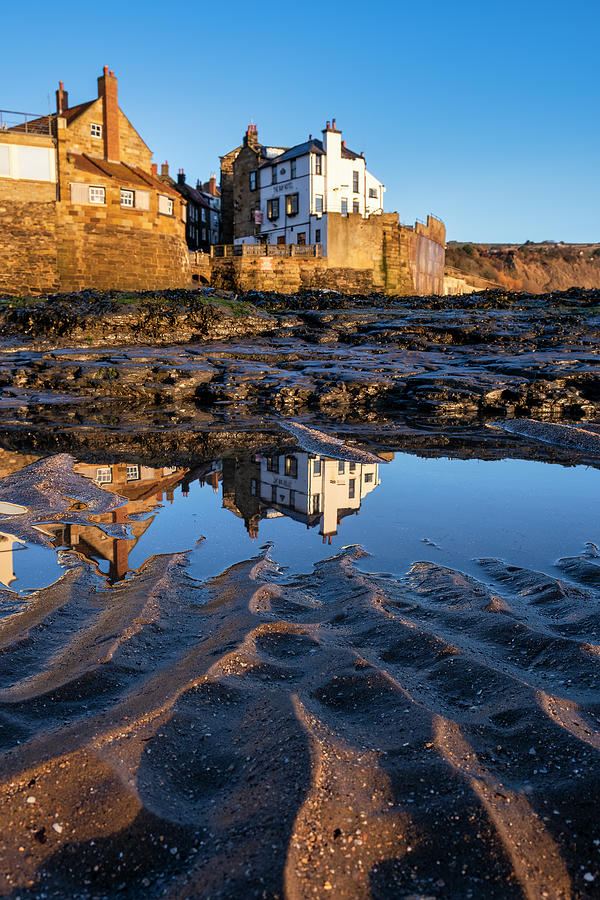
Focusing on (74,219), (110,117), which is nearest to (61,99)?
(110,117)

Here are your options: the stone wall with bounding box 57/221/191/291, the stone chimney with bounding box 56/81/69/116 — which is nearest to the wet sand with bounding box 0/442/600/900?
the stone wall with bounding box 57/221/191/291

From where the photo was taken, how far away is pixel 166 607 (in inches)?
146

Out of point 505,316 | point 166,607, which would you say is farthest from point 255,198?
point 166,607

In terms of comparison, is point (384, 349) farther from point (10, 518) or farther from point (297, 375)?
point (10, 518)

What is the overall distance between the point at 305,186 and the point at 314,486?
54373mm

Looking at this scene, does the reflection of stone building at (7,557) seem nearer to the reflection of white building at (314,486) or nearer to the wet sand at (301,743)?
the wet sand at (301,743)

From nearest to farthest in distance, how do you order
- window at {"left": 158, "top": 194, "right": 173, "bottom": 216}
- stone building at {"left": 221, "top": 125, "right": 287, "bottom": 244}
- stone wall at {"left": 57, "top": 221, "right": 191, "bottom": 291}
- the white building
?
stone wall at {"left": 57, "top": 221, "right": 191, "bottom": 291} → window at {"left": 158, "top": 194, "right": 173, "bottom": 216} → the white building → stone building at {"left": 221, "top": 125, "right": 287, "bottom": 244}

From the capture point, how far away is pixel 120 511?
576 cm

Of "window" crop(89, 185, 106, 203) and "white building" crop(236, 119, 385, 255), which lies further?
"white building" crop(236, 119, 385, 255)

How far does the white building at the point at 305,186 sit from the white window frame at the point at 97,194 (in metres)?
20.4

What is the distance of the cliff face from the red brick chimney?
4730 cm

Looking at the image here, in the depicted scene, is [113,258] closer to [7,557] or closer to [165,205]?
[165,205]

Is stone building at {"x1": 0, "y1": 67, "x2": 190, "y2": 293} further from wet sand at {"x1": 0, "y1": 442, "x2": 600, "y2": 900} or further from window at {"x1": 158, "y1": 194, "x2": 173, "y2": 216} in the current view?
wet sand at {"x1": 0, "y1": 442, "x2": 600, "y2": 900}

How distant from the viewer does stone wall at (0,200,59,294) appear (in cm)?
3441
